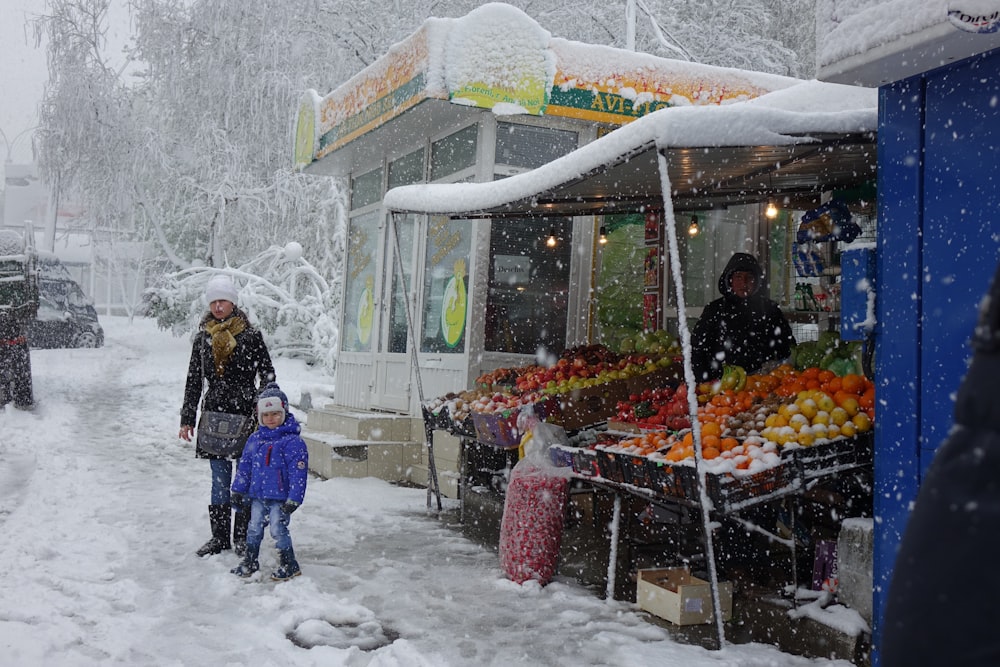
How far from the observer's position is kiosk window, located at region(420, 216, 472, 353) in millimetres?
9758

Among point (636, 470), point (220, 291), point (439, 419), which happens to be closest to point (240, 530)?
point (220, 291)

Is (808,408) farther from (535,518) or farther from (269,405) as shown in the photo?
(269,405)

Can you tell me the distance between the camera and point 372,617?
202 inches

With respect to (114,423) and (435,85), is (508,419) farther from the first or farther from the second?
(114,423)

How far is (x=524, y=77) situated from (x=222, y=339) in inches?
169

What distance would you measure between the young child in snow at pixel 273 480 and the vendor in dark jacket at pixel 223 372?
541mm

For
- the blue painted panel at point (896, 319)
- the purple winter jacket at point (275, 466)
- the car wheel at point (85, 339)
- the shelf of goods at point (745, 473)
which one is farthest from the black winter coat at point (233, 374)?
the car wheel at point (85, 339)

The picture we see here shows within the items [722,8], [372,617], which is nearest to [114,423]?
[372,617]

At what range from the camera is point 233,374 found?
6613mm

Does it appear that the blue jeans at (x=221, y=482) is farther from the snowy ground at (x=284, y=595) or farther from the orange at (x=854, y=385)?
the orange at (x=854, y=385)

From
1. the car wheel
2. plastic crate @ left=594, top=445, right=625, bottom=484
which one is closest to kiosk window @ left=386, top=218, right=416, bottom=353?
plastic crate @ left=594, top=445, right=625, bottom=484

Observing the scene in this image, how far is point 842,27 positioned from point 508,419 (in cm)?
363

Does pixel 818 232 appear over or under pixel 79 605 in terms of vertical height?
over

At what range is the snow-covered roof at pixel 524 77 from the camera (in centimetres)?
893
